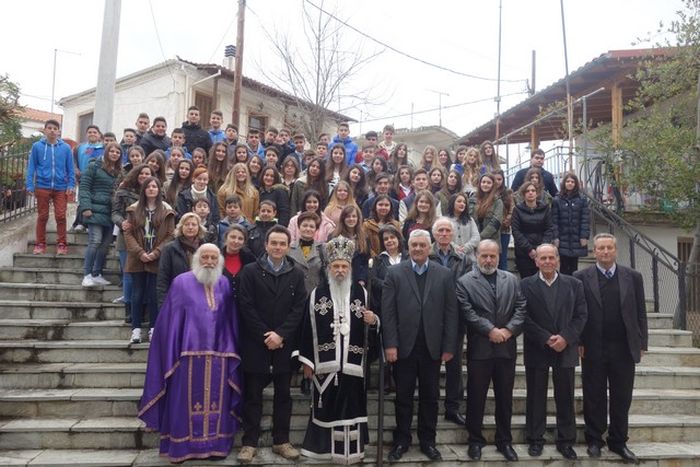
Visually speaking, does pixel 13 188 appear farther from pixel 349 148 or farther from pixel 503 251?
pixel 503 251

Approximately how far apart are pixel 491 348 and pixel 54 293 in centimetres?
547

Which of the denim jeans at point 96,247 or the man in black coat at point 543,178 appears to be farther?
the man in black coat at point 543,178

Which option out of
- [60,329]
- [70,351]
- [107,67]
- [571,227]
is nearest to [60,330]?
[60,329]

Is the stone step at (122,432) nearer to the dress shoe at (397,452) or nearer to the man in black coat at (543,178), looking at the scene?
→ the dress shoe at (397,452)

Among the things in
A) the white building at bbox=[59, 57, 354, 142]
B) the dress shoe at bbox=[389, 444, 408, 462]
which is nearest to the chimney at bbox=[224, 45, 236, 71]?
the white building at bbox=[59, 57, 354, 142]

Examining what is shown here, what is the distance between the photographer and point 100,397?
510cm

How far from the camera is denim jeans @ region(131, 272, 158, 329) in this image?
5.68 metres

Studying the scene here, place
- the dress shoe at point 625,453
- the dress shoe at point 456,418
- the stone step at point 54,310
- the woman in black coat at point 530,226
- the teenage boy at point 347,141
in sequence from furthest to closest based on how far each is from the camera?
the teenage boy at point 347,141 < the woman in black coat at point 530,226 < the stone step at point 54,310 < the dress shoe at point 456,418 < the dress shoe at point 625,453

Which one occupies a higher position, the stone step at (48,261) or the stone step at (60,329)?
the stone step at (48,261)

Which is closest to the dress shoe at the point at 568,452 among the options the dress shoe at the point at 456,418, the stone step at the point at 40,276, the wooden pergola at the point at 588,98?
the dress shoe at the point at 456,418

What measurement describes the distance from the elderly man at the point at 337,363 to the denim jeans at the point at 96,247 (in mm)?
3485

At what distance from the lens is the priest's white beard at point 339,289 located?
473 cm

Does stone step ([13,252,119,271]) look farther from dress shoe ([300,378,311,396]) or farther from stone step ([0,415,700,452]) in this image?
dress shoe ([300,378,311,396])

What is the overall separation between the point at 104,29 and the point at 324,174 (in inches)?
255
